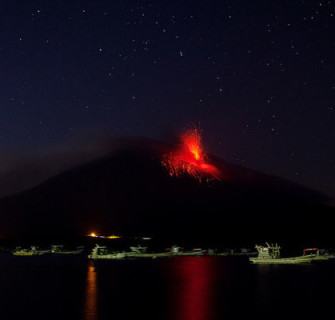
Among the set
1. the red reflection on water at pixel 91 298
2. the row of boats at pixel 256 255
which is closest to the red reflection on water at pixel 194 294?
the red reflection on water at pixel 91 298

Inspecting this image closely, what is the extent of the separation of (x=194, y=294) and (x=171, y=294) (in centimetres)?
218

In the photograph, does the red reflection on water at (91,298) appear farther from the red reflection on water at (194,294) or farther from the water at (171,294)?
the red reflection on water at (194,294)

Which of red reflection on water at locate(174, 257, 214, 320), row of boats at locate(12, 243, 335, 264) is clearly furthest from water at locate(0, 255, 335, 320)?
row of boats at locate(12, 243, 335, 264)

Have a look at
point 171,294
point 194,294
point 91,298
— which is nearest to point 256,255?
point 194,294

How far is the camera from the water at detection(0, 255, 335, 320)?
39.8m

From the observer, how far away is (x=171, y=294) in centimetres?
5047

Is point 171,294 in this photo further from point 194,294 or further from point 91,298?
point 91,298

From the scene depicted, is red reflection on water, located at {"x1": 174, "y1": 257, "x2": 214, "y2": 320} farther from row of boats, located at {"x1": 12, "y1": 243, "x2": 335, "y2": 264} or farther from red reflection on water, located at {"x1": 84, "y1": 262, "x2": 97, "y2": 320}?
row of boats, located at {"x1": 12, "y1": 243, "x2": 335, "y2": 264}

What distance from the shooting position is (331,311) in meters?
40.1

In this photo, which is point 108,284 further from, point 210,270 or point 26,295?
point 210,270

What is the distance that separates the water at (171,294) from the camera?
1565 inches

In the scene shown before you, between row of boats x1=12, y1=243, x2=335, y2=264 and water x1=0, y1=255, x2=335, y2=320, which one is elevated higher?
row of boats x1=12, y1=243, x2=335, y2=264

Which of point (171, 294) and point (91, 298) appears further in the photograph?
point (171, 294)

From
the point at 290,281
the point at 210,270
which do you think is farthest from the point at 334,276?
the point at 210,270
